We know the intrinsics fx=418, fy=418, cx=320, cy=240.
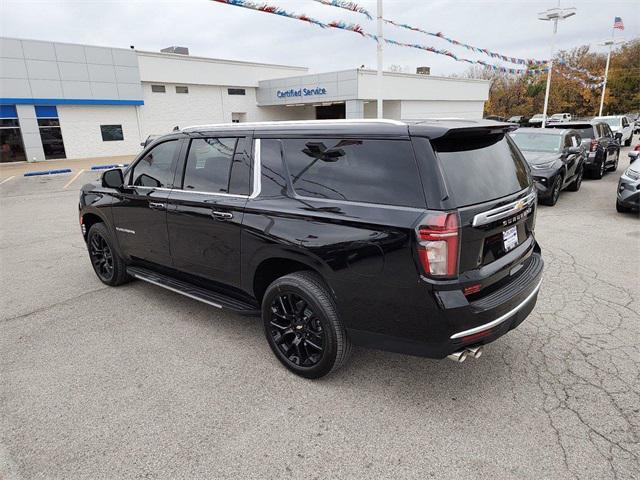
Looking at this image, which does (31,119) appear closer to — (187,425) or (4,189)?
(4,189)

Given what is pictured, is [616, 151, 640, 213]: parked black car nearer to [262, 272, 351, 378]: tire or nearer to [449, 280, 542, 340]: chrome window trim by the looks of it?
[449, 280, 542, 340]: chrome window trim

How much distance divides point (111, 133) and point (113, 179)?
1044 inches

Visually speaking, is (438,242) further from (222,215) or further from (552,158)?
(552,158)

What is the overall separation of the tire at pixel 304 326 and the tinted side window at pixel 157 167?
1722 millimetres

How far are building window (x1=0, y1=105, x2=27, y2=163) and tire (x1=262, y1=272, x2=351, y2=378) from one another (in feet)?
89.1

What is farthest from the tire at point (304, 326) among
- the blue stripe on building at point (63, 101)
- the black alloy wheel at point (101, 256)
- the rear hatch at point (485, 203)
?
the blue stripe on building at point (63, 101)

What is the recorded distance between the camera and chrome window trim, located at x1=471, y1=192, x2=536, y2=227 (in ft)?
8.32

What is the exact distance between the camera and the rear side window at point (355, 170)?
2.55 meters

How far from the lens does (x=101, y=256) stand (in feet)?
17.2

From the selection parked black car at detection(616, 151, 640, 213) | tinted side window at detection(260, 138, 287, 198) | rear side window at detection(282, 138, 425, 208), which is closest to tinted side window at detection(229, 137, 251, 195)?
tinted side window at detection(260, 138, 287, 198)

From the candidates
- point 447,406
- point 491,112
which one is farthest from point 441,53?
point 491,112

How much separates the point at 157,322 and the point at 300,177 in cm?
225

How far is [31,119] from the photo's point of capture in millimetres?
24031

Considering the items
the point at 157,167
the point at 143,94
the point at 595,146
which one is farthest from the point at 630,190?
the point at 143,94
